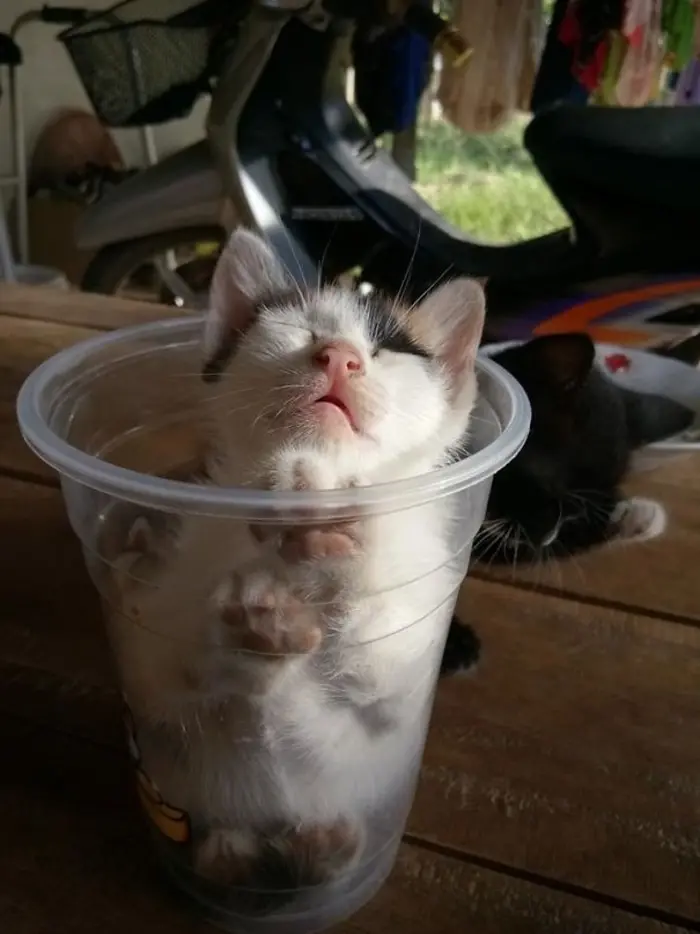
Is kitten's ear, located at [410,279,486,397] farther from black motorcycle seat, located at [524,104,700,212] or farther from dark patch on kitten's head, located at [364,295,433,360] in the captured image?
black motorcycle seat, located at [524,104,700,212]

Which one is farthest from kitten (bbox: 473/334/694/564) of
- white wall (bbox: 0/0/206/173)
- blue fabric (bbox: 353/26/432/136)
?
white wall (bbox: 0/0/206/173)

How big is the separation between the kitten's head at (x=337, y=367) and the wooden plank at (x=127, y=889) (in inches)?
6.5

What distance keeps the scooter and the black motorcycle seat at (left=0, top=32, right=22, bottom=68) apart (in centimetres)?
47

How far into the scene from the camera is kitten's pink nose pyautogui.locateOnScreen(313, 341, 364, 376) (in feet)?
1.13

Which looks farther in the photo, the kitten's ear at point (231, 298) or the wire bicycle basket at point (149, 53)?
the wire bicycle basket at point (149, 53)

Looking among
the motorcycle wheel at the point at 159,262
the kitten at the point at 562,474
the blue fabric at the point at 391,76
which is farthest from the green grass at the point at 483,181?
the kitten at the point at 562,474

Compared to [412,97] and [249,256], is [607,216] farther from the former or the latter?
[249,256]

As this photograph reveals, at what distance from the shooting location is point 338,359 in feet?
1.13

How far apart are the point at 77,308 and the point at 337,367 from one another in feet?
2.01

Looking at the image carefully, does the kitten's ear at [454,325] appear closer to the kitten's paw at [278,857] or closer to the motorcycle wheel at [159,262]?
the kitten's paw at [278,857]

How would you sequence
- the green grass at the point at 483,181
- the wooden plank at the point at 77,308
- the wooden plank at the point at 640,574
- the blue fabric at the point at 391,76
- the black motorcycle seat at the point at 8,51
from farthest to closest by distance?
the green grass at the point at 483,181
the black motorcycle seat at the point at 8,51
the blue fabric at the point at 391,76
the wooden plank at the point at 77,308
the wooden plank at the point at 640,574

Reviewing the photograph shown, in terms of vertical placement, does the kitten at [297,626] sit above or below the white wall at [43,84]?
above

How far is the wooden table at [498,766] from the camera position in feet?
1.16

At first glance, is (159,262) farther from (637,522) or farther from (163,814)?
(163,814)
